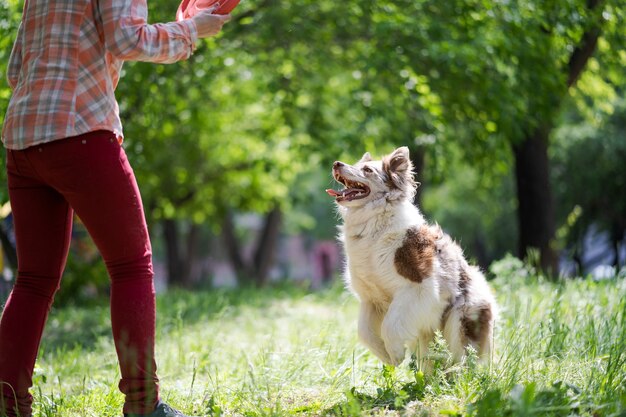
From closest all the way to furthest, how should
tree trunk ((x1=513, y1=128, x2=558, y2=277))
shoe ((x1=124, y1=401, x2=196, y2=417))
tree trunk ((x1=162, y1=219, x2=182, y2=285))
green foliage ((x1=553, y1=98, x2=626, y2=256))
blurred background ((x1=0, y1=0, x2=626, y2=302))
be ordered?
shoe ((x1=124, y1=401, x2=196, y2=417)) < blurred background ((x1=0, y1=0, x2=626, y2=302)) < tree trunk ((x1=513, y1=128, x2=558, y2=277)) < green foliage ((x1=553, y1=98, x2=626, y2=256)) < tree trunk ((x1=162, y1=219, x2=182, y2=285))

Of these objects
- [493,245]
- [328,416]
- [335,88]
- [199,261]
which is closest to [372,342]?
[328,416]

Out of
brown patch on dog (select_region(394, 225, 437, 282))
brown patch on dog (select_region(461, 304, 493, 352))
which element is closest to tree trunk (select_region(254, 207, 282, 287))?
brown patch on dog (select_region(461, 304, 493, 352))

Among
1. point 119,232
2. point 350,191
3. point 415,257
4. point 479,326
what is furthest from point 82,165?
point 479,326

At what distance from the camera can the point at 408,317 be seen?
399 cm

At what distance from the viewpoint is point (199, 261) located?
→ 1555 inches

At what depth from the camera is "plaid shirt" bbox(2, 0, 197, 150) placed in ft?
9.73

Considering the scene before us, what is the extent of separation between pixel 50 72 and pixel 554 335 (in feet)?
10.0

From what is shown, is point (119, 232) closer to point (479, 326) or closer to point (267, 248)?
point (479, 326)

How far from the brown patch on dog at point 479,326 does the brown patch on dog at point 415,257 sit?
0.38 meters

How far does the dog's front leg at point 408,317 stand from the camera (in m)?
3.99

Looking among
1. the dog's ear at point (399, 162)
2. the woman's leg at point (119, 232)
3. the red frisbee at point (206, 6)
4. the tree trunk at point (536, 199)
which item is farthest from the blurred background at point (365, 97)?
the woman's leg at point (119, 232)

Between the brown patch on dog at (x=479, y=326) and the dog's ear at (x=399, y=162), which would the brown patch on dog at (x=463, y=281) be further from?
the dog's ear at (x=399, y=162)

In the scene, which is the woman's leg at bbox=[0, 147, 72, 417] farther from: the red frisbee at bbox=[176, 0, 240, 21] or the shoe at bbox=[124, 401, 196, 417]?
the red frisbee at bbox=[176, 0, 240, 21]

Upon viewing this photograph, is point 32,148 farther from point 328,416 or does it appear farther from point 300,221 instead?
point 300,221
